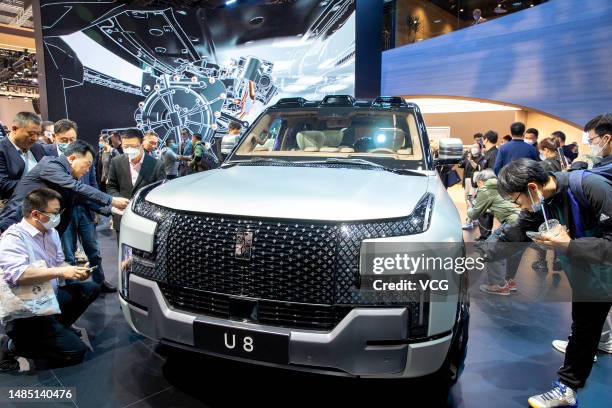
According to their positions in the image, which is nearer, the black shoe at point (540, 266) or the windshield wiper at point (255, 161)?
the windshield wiper at point (255, 161)

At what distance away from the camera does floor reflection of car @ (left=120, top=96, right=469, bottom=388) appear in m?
1.89

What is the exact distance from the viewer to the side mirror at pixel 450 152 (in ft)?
10.7

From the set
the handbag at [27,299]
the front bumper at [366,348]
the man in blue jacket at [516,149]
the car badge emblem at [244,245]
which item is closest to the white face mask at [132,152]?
the handbag at [27,299]

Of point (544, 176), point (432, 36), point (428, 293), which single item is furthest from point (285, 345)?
point (432, 36)

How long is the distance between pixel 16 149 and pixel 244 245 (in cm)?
300

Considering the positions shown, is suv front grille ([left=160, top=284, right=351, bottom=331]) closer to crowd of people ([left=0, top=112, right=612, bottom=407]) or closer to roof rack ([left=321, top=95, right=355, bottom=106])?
crowd of people ([left=0, top=112, right=612, bottom=407])

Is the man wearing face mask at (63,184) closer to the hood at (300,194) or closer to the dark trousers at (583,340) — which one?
the hood at (300,194)

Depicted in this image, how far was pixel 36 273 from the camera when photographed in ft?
8.88

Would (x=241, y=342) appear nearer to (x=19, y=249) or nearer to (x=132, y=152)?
(x=19, y=249)

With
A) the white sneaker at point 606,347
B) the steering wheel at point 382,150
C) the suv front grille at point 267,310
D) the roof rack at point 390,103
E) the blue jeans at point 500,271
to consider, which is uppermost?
the roof rack at point 390,103

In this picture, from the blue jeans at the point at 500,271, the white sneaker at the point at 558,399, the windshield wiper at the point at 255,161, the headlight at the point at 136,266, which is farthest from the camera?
the blue jeans at the point at 500,271

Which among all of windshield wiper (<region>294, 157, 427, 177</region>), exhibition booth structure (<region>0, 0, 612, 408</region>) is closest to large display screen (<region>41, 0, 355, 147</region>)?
exhibition booth structure (<region>0, 0, 612, 408</region>)

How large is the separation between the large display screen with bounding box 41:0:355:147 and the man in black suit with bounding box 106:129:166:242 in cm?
843

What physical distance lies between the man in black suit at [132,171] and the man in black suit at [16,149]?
772 mm
